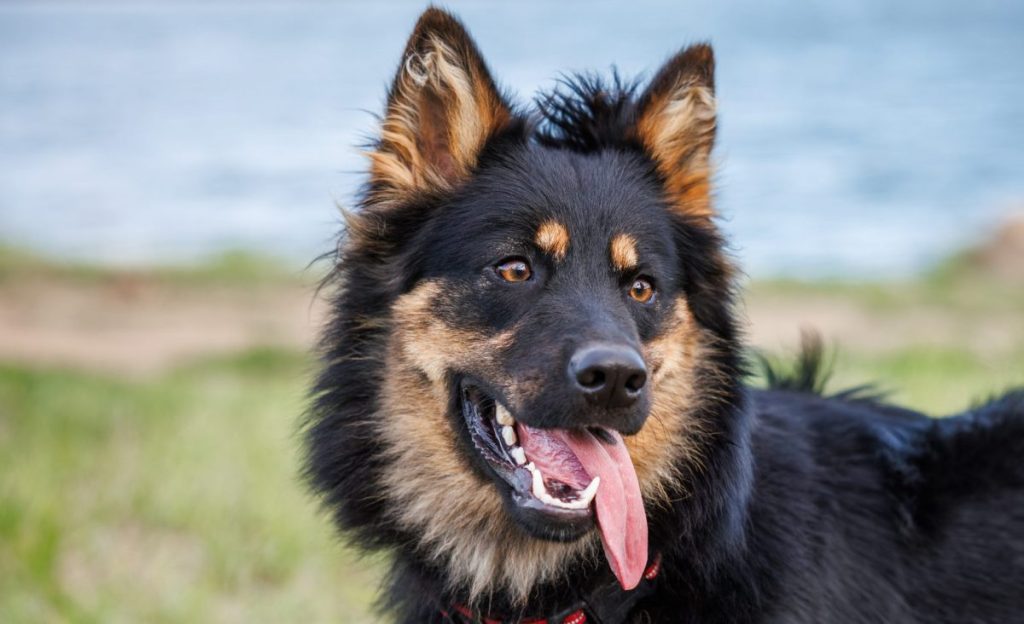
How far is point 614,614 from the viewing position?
363 cm

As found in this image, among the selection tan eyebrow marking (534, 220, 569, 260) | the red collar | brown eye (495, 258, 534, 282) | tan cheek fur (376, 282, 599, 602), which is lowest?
the red collar

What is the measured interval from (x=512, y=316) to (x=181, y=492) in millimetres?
3524

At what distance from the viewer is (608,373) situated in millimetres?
3406

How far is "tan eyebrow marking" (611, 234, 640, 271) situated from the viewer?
12.8ft

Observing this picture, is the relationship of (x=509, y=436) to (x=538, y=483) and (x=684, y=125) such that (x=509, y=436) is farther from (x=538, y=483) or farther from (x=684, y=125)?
(x=684, y=125)

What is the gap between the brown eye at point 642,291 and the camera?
3936mm

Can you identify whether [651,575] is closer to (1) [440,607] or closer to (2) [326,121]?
(1) [440,607]

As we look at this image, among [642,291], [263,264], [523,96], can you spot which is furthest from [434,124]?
[263,264]

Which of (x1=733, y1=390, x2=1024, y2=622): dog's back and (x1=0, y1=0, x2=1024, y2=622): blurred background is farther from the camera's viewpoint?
(x1=0, y1=0, x2=1024, y2=622): blurred background

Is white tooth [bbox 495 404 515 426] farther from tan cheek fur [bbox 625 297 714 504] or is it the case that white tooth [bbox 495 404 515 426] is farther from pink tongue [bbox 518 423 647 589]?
tan cheek fur [bbox 625 297 714 504]

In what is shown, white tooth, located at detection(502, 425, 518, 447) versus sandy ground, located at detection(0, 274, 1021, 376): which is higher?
white tooth, located at detection(502, 425, 518, 447)

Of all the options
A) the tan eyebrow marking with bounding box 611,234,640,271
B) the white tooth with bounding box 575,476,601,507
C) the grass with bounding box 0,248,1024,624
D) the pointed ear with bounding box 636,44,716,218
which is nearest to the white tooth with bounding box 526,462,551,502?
the white tooth with bounding box 575,476,601,507

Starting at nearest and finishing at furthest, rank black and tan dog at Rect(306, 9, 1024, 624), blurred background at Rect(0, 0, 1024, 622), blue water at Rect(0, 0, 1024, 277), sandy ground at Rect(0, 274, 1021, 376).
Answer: black and tan dog at Rect(306, 9, 1024, 624) < blurred background at Rect(0, 0, 1024, 622) < sandy ground at Rect(0, 274, 1021, 376) < blue water at Rect(0, 0, 1024, 277)

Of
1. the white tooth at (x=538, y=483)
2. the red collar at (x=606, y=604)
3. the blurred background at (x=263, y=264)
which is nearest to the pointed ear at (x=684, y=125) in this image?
the blurred background at (x=263, y=264)
